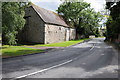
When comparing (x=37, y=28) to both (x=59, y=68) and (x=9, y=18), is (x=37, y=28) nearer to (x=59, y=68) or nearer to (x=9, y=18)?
(x=9, y=18)

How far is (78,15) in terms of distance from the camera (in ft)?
164

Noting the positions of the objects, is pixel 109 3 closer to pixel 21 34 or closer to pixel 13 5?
pixel 13 5

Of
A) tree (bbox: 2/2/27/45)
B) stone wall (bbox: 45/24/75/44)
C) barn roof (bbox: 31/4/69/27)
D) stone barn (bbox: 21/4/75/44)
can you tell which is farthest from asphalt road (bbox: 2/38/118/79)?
barn roof (bbox: 31/4/69/27)

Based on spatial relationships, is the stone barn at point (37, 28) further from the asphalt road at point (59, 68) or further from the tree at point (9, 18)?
the asphalt road at point (59, 68)

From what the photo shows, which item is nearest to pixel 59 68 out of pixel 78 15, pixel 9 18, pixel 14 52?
pixel 14 52

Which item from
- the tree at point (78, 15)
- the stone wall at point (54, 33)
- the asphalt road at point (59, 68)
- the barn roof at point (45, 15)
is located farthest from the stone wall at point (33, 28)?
the tree at point (78, 15)

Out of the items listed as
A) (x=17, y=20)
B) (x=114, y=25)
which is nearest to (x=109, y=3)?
(x=114, y=25)

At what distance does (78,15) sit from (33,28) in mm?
25741

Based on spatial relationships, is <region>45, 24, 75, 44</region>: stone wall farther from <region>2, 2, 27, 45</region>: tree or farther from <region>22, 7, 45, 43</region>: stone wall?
<region>2, 2, 27, 45</region>: tree

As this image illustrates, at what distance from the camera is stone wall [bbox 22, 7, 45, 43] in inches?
1148

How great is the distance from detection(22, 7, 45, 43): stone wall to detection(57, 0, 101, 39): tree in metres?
20.3

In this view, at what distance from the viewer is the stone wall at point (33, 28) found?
29172 mm

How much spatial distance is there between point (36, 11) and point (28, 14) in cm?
273

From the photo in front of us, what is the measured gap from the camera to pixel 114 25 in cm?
2069
